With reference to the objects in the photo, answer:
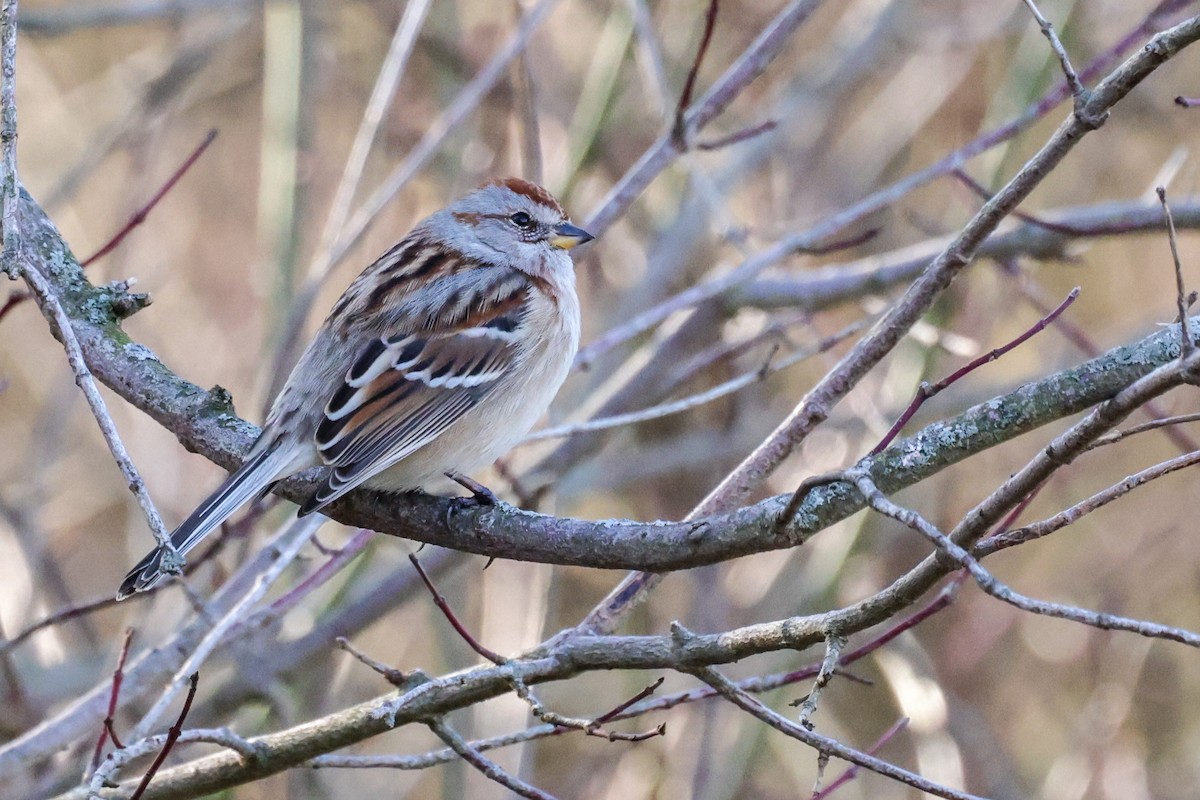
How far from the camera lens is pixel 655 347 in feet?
18.7

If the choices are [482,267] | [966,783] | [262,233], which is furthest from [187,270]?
[966,783]

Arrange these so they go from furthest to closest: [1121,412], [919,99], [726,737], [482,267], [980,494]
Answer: [919,99], [980,494], [726,737], [482,267], [1121,412]

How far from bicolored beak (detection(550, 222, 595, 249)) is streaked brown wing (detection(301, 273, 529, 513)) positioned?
0.44 m

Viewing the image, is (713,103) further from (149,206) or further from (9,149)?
(9,149)

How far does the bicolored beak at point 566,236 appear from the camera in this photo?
4722mm

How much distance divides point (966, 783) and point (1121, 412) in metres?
4.84

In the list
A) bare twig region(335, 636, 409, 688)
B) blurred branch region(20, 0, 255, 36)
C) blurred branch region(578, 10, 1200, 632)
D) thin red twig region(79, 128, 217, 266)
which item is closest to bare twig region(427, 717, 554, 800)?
bare twig region(335, 636, 409, 688)

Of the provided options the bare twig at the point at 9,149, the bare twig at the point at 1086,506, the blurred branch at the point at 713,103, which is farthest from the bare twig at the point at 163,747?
the blurred branch at the point at 713,103

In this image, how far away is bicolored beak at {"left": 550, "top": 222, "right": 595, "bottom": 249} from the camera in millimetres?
4722

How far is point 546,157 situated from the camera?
704 centimetres

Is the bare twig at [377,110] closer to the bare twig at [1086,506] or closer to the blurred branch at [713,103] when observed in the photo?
the blurred branch at [713,103]

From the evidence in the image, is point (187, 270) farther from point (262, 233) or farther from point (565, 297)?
point (565, 297)

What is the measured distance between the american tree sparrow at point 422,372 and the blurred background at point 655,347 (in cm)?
→ 97

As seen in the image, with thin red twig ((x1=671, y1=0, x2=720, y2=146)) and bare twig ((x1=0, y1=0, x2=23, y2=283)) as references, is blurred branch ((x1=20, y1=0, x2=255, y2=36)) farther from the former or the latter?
bare twig ((x1=0, y1=0, x2=23, y2=283))
